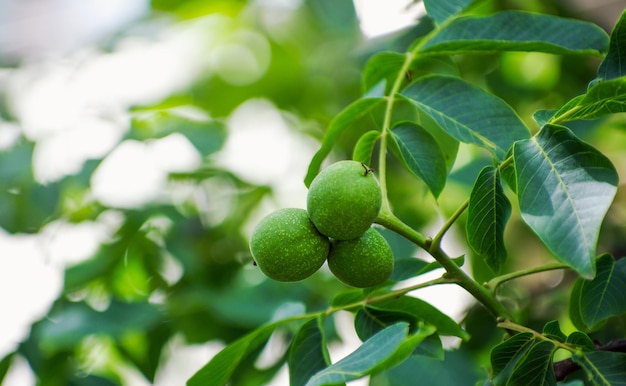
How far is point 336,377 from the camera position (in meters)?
0.75

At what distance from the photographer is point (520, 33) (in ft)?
3.62

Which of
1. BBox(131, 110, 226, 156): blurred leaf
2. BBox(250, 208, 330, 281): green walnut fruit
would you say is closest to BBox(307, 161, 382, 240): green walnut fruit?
BBox(250, 208, 330, 281): green walnut fruit

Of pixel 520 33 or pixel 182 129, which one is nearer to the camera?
pixel 520 33

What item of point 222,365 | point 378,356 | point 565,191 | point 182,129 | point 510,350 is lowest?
point 182,129

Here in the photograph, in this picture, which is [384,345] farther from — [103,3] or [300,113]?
[103,3]

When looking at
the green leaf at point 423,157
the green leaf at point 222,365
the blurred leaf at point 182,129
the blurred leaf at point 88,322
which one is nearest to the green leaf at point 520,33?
the green leaf at point 423,157

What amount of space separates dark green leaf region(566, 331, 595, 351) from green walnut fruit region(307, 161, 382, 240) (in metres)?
0.29

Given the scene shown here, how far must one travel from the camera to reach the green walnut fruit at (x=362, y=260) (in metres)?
0.92

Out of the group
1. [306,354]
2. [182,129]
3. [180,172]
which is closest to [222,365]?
[306,354]

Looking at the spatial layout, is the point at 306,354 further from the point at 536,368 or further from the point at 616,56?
the point at 616,56

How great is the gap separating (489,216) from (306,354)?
0.35 m

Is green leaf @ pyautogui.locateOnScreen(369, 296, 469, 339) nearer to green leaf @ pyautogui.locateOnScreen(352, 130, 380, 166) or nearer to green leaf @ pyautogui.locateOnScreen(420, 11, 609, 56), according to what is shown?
green leaf @ pyautogui.locateOnScreen(352, 130, 380, 166)

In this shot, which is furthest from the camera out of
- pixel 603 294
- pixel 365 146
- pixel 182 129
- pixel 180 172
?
pixel 180 172

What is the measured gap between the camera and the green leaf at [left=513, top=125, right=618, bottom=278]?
71 cm
